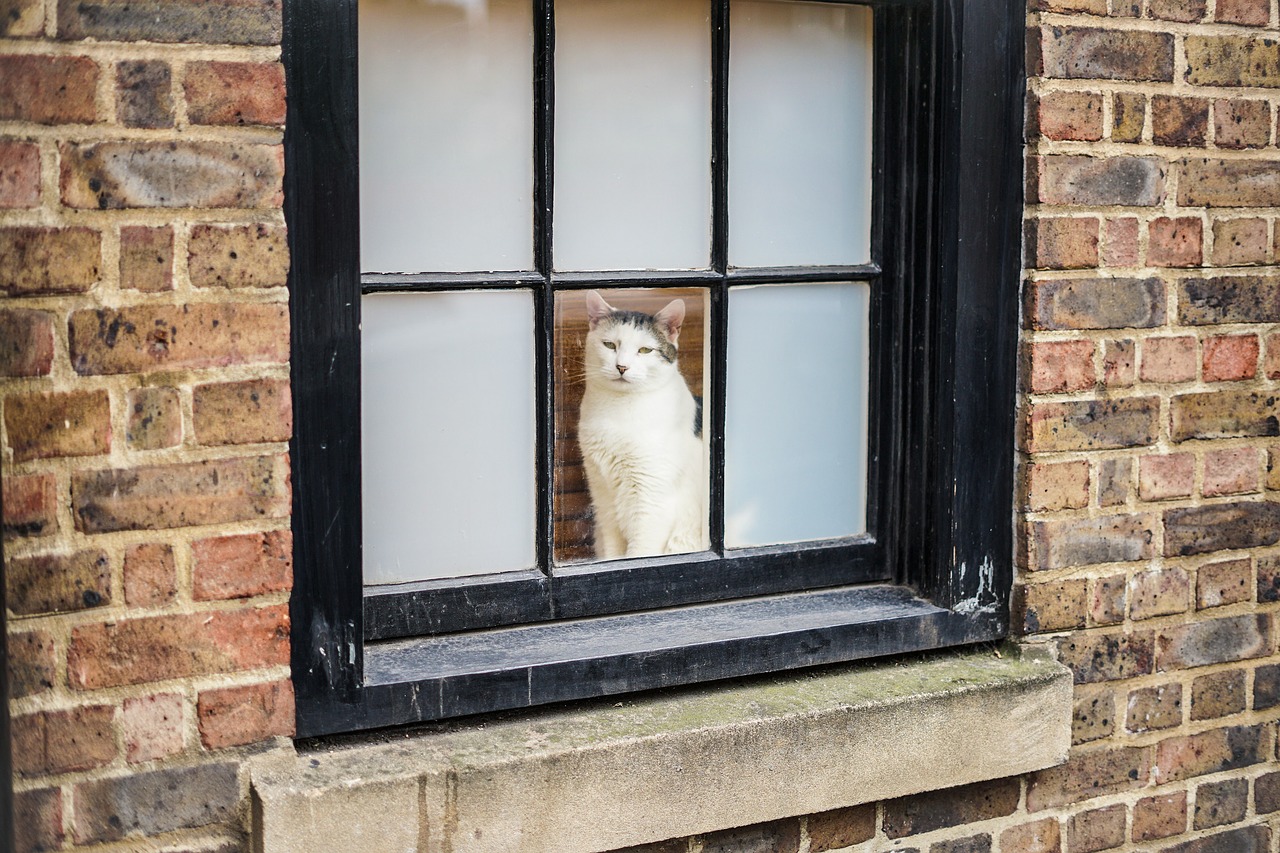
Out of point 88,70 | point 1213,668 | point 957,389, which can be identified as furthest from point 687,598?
point 88,70

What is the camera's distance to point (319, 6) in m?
1.71

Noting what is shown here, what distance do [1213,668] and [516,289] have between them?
60.1 inches

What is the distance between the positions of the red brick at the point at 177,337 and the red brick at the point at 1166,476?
1.53m

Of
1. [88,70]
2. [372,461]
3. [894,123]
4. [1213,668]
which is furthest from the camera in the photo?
[1213,668]

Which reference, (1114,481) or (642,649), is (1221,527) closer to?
(1114,481)

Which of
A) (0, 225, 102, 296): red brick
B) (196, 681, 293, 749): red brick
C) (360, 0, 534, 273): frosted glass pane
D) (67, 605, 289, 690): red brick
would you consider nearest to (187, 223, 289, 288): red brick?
(0, 225, 102, 296): red brick

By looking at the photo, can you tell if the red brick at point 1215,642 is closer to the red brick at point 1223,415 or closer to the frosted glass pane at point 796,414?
the red brick at point 1223,415

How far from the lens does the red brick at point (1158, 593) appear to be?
2334mm

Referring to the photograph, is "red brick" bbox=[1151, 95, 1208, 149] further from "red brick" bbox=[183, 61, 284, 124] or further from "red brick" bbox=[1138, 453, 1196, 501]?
"red brick" bbox=[183, 61, 284, 124]

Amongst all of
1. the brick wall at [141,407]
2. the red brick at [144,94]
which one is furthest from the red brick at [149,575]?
the red brick at [144,94]

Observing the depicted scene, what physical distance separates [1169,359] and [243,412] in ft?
5.28

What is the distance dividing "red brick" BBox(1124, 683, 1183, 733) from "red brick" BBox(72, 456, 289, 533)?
1598mm

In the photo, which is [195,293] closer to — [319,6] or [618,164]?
[319,6]

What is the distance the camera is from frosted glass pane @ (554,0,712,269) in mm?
2045
